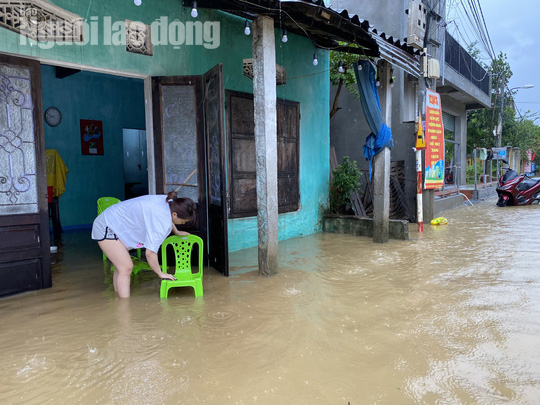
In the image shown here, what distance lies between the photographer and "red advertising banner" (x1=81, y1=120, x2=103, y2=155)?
341 inches

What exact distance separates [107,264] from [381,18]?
33.4ft

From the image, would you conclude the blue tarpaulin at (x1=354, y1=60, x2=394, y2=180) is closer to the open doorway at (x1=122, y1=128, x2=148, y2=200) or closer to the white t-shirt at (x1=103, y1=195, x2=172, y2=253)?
the white t-shirt at (x1=103, y1=195, x2=172, y2=253)

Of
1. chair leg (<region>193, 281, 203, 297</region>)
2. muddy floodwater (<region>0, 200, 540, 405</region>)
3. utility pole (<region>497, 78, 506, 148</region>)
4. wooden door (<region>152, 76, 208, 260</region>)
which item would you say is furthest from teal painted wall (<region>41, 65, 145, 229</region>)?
utility pole (<region>497, 78, 506, 148</region>)

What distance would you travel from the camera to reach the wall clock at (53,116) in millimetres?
8086

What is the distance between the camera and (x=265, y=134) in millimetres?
4949

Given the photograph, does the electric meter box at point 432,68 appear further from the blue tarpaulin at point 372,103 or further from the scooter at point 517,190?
the scooter at point 517,190

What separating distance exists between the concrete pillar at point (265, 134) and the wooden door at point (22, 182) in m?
2.49

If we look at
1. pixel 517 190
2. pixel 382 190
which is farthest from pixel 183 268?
pixel 517 190

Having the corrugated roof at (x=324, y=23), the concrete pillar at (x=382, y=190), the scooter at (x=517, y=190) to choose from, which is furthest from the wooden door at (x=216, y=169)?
the scooter at (x=517, y=190)

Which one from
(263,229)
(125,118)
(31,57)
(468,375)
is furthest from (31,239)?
(125,118)

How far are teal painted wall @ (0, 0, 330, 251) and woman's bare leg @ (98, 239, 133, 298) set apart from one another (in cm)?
222

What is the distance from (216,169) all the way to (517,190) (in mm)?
A: 11391

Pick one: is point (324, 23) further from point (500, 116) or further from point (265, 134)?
point (500, 116)

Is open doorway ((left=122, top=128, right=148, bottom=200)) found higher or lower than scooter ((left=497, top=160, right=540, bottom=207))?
higher
